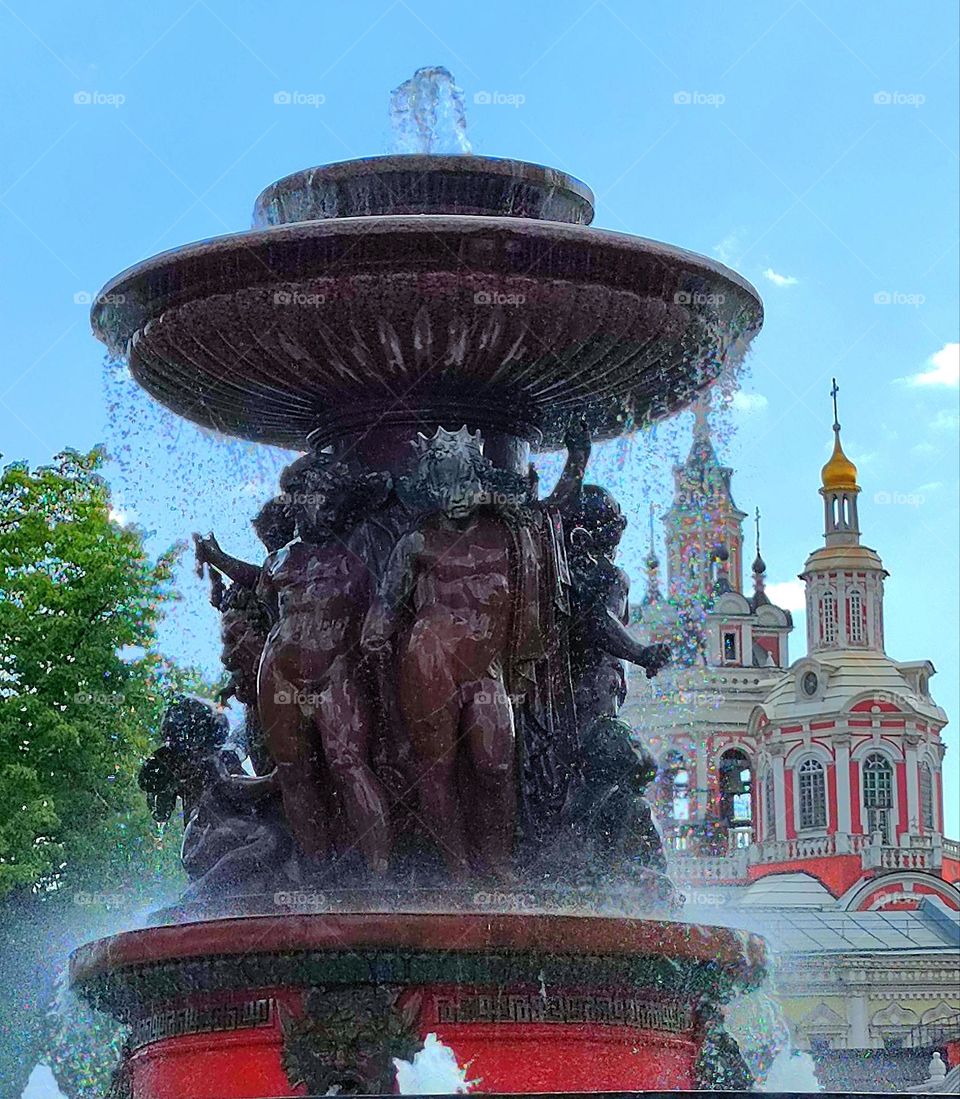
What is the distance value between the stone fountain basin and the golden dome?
249ft

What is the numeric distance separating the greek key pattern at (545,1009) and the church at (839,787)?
41.9 m

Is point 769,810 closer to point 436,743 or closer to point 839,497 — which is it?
point 839,497

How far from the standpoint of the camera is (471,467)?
8.96 meters

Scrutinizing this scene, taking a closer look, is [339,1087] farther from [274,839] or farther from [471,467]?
[471,467]

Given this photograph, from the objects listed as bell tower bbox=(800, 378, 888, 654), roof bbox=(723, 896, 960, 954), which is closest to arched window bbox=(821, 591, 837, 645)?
bell tower bbox=(800, 378, 888, 654)

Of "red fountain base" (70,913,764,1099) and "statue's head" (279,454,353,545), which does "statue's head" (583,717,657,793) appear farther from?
"statue's head" (279,454,353,545)

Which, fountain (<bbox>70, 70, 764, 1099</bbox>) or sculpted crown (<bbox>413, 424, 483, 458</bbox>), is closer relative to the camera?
fountain (<bbox>70, 70, 764, 1099</bbox>)

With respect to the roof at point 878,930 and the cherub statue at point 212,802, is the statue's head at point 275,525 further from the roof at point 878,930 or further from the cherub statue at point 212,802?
the roof at point 878,930

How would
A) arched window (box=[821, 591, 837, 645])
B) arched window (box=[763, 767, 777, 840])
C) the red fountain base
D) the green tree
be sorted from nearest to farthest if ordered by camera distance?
the red fountain base, the green tree, arched window (box=[763, 767, 777, 840]), arched window (box=[821, 591, 837, 645])

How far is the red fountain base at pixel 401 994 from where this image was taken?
822 centimetres

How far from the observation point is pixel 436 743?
29.1 feet

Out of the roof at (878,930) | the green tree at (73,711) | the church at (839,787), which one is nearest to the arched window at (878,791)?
the church at (839,787)

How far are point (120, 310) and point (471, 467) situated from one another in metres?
1.63

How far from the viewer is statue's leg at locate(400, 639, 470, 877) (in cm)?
883
